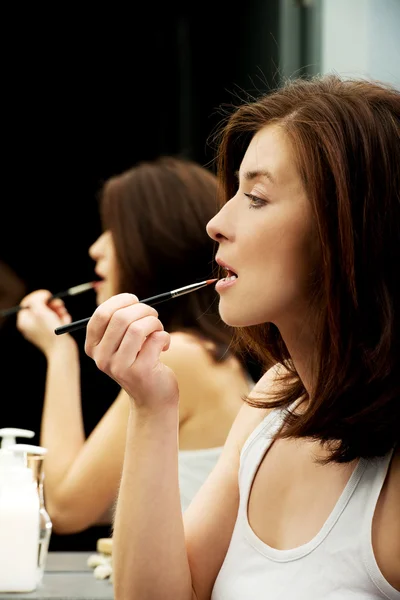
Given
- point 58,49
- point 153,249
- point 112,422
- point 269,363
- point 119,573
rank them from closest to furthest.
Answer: point 119,573 < point 269,363 < point 112,422 < point 153,249 < point 58,49

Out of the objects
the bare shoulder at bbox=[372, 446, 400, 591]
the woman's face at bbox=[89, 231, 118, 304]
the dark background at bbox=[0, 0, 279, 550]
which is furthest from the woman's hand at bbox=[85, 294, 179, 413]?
the dark background at bbox=[0, 0, 279, 550]

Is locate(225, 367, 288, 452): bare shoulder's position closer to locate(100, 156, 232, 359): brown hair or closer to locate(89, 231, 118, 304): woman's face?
locate(100, 156, 232, 359): brown hair

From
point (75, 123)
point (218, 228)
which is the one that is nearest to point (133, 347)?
point (218, 228)

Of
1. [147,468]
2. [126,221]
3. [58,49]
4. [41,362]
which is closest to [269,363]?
[147,468]

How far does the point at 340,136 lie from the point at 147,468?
0.35 metres

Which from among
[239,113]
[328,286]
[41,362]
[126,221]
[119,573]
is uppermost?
[239,113]

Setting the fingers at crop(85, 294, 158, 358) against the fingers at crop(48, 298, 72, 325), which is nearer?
the fingers at crop(85, 294, 158, 358)

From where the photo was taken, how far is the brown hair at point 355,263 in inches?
30.1

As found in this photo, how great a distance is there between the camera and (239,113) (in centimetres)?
93

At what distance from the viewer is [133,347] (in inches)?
33.0

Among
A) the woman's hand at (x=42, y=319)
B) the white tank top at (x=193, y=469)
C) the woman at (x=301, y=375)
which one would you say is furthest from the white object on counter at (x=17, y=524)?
the woman's hand at (x=42, y=319)

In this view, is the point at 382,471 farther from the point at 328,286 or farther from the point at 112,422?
the point at 112,422

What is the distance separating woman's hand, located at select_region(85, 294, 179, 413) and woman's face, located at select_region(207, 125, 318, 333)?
0.07 metres

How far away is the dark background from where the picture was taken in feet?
6.10
